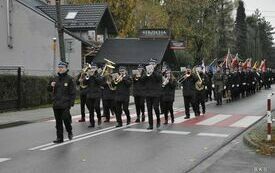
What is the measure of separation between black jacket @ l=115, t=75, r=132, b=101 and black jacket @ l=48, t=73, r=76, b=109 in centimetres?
349

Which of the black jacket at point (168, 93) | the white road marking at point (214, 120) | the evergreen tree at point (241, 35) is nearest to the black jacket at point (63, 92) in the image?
the black jacket at point (168, 93)

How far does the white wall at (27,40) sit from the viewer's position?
30.8 m

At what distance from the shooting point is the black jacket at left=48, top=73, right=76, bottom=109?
13.0m

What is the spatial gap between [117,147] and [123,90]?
440cm

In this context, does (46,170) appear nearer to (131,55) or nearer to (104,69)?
(104,69)

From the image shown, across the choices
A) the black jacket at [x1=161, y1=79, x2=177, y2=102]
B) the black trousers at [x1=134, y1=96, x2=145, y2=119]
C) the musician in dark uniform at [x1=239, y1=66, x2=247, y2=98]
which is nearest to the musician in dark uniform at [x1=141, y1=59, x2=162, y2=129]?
the black trousers at [x1=134, y1=96, x2=145, y2=119]

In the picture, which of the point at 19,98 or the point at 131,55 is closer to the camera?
the point at 19,98

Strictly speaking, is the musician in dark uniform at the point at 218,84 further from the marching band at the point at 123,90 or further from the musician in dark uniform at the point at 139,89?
the musician in dark uniform at the point at 139,89

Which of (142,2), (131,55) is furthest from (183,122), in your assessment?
(142,2)

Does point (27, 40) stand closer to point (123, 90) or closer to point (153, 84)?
point (123, 90)

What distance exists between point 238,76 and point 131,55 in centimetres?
1370

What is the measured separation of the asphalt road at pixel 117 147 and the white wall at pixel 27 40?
13423 millimetres

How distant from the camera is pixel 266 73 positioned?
154 ft

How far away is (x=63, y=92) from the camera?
42.9 feet
